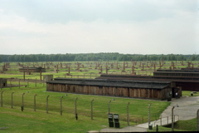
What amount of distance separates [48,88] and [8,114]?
108ft

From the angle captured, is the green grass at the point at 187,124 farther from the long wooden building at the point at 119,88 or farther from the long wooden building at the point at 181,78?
the long wooden building at the point at 181,78

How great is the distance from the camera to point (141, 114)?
4128 cm

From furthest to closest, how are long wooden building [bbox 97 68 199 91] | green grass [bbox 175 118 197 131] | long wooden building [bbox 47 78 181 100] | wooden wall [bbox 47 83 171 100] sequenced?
long wooden building [bbox 97 68 199 91]
long wooden building [bbox 47 78 181 100]
wooden wall [bbox 47 83 171 100]
green grass [bbox 175 118 197 131]

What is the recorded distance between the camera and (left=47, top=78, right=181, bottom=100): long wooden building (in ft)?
187

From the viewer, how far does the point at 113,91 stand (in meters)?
62.1

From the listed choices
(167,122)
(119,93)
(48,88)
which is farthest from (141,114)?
(48,88)

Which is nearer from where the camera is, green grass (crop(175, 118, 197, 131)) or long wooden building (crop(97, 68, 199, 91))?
green grass (crop(175, 118, 197, 131))

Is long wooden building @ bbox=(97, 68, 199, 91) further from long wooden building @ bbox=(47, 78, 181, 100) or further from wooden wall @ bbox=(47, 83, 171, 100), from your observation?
wooden wall @ bbox=(47, 83, 171, 100)

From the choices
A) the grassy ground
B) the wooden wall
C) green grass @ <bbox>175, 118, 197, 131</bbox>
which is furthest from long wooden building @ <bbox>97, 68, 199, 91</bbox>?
green grass @ <bbox>175, 118, 197, 131</bbox>

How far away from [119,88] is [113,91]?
176cm

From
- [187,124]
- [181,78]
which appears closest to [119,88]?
[181,78]

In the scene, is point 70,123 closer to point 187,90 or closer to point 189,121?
point 189,121

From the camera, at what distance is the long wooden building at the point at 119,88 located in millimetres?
57006

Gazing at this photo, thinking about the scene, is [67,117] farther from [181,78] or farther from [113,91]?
[181,78]
